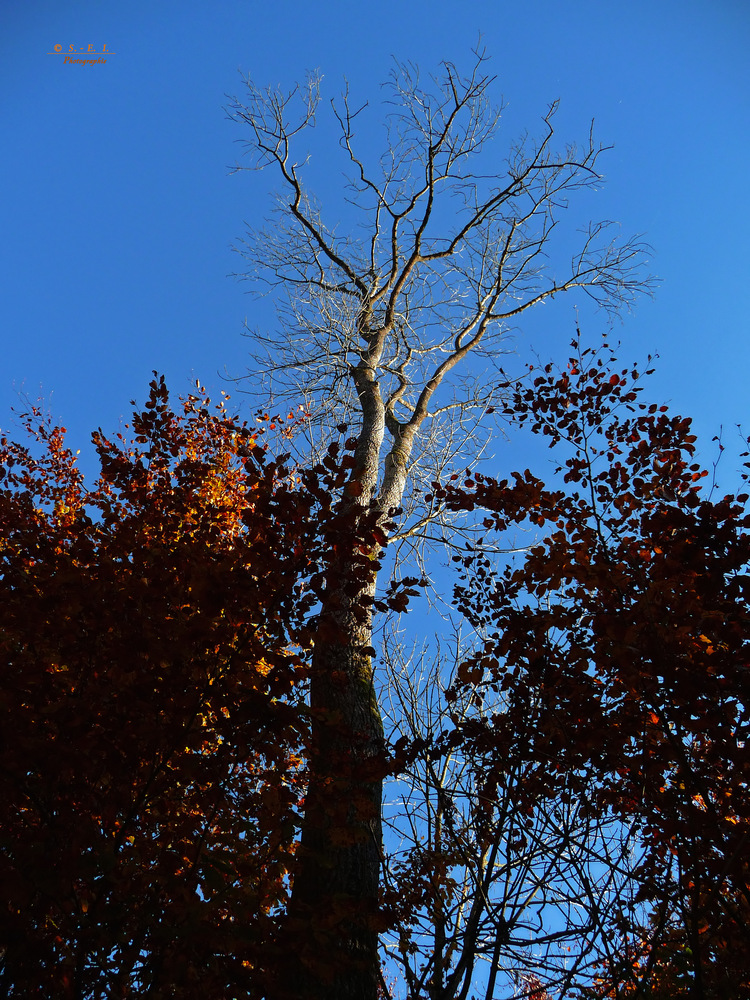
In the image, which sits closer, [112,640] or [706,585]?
[112,640]

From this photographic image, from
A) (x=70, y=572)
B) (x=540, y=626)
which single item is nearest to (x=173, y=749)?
(x=70, y=572)

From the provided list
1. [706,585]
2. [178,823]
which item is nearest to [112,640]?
[178,823]

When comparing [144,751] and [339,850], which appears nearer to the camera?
[144,751]

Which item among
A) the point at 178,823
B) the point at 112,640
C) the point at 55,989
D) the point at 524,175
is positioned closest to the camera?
the point at 55,989

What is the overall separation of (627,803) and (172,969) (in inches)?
112

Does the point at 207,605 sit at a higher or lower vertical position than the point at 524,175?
lower

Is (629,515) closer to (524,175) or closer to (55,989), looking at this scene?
(55,989)

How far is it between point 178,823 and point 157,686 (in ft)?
3.24

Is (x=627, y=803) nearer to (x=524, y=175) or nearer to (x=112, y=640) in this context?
(x=112, y=640)

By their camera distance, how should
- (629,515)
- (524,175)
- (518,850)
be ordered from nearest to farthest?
(518,850)
(629,515)
(524,175)

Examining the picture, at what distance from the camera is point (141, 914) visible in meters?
2.55

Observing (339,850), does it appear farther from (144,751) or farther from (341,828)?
(144,751)

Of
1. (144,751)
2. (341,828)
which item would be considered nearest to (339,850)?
(341,828)

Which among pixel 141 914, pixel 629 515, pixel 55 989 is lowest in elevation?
pixel 55 989
